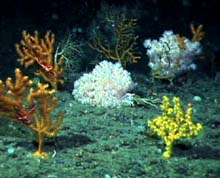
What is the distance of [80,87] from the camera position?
611cm

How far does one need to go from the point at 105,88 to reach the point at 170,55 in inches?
63.0

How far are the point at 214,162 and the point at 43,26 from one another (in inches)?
203

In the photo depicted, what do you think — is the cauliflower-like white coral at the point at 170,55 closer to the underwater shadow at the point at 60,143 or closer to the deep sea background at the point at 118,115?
the deep sea background at the point at 118,115

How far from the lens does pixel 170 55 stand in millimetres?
6988

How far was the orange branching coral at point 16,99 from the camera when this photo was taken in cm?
408

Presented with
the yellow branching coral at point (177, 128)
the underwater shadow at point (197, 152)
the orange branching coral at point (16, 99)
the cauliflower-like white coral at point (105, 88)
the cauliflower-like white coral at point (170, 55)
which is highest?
the cauliflower-like white coral at point (170, 55)

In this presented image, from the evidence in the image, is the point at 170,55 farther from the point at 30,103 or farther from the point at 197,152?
the point at 30,103

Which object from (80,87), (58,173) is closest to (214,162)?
(58,173)

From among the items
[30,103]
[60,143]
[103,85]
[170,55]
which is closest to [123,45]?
[170,55]

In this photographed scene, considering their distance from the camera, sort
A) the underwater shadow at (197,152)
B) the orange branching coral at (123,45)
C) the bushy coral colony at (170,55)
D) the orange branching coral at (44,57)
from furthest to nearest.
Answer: the orange branching coral at (123,45), the bushy coral colony at (170,55), the orange branching coral at (44,57), the underwater shadow at (197,152)

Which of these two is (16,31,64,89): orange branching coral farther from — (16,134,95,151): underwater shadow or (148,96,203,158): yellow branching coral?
(148,96,203,158): yellow branching coral

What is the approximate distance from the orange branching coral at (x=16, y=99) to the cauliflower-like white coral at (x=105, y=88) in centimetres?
164

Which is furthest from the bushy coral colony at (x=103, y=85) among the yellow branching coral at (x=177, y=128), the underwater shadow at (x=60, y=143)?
the underwater shadow at (x=60, y=143)

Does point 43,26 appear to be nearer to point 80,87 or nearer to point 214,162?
point 80,87
